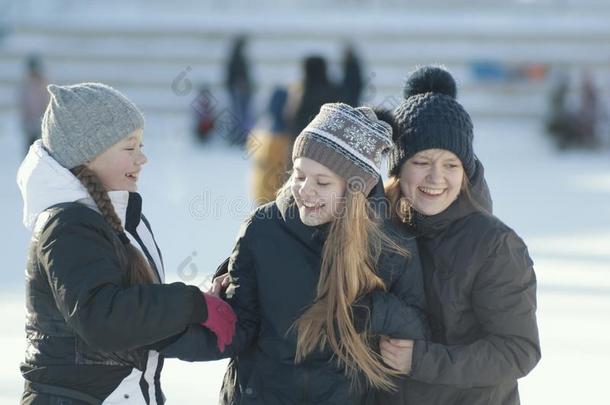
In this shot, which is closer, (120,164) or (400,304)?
(400,304)

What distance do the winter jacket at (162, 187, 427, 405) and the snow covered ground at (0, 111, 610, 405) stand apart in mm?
2331

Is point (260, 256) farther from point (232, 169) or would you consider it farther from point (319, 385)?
point (232, 169)

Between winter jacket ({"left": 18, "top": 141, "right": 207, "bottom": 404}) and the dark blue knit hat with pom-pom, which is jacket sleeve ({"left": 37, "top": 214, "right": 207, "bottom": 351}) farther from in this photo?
the dark blue knit hat with pom-pom

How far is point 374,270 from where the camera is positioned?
2.94 meters

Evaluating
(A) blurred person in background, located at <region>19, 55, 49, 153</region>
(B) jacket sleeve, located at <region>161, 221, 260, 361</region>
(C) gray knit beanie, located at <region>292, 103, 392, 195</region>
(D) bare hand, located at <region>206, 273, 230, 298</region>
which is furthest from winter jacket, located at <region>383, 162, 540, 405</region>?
(A) blurred person in background, located at <region>19, 55, 49, 153</region>

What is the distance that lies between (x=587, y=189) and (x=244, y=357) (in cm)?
1148

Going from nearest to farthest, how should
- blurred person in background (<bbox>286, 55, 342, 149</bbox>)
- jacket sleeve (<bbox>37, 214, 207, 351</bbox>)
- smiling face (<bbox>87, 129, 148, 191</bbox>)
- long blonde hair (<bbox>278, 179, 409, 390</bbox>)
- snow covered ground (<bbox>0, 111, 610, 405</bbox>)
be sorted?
jacket sleeve (<bbox>37, 214, 207, 351</bbox>), long blonde hair (<bbox>278, 179, 409, 390</bbox>), smiling face (<bbox>87, 129, 148, 191</bbox>), snow covered ground (<bbox>0, 111, 610, 405</bbox>), blurred person in background (<bbox>286, 55, 342, 149</bbox>)

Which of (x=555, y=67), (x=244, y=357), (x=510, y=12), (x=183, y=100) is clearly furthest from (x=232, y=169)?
(x=244, y=357)

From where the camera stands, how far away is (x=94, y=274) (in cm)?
276

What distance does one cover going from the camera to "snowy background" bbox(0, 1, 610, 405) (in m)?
5.92

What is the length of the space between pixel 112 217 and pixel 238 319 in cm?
42

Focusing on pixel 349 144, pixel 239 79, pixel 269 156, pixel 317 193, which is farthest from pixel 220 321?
pixel 239 79

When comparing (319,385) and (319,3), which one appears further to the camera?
(319,3)

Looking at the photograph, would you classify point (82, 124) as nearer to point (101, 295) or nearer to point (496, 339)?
point (101, 295)
